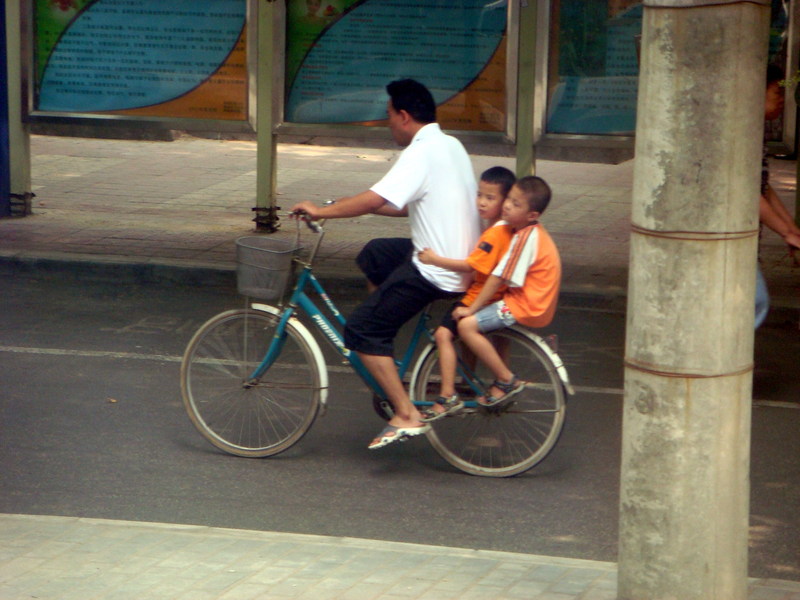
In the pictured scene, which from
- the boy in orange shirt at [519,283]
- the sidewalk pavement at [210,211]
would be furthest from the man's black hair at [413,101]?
the sidewalk pavement at [210,211]

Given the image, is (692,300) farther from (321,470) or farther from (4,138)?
(4,138)

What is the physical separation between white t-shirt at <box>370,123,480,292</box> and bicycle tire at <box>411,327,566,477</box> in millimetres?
357

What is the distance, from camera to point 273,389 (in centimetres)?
606

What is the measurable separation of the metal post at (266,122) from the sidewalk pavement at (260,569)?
6.69 m

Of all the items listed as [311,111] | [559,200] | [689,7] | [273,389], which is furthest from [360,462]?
[559,200]

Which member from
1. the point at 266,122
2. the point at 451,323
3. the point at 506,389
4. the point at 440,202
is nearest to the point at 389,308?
the point at 451,323

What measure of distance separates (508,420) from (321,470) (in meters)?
0.85

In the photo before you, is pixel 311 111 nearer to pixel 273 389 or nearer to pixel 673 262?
pixel 273 389

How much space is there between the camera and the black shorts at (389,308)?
5602 millimetres

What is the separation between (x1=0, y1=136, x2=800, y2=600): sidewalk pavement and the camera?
4211mm

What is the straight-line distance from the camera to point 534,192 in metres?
5.44

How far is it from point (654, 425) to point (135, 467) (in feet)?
9.80

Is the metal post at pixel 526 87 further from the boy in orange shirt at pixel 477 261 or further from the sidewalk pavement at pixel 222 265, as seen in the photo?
the boy in orange shirt at pixel 477 261

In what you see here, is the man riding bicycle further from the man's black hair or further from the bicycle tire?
the bicycle tire
